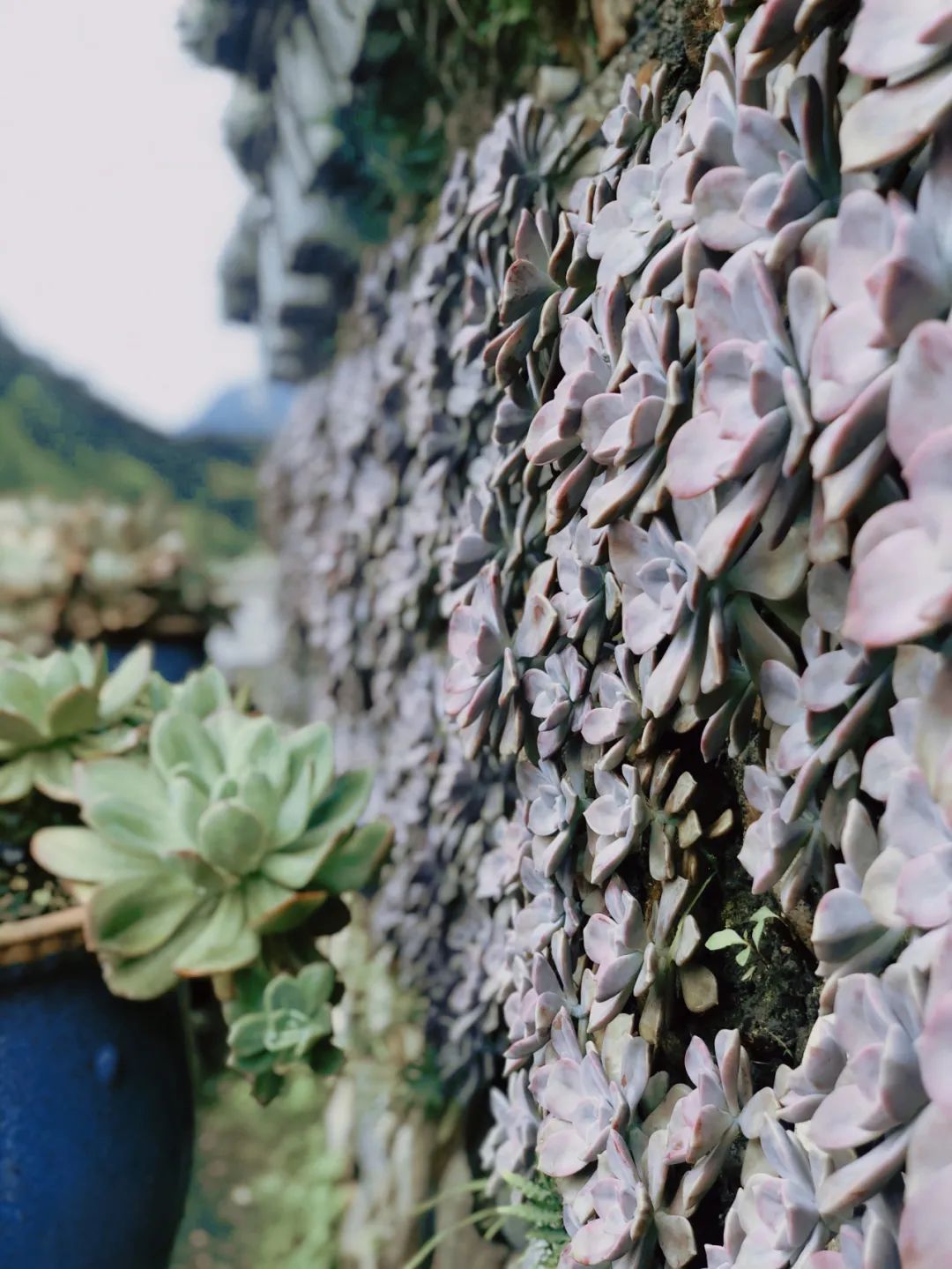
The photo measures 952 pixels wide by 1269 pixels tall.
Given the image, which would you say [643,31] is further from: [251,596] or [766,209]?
[251,596]

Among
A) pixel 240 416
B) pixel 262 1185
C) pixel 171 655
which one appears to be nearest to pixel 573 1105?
pixel 262 1185

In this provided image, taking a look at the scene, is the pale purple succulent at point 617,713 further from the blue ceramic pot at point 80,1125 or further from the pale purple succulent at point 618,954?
the blue ceramic pot at point 80,1125

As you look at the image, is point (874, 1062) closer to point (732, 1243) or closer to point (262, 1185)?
point (732, 1243)

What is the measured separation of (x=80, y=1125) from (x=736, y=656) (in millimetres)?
665

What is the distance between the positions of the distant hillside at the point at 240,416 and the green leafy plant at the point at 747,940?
3.50 m

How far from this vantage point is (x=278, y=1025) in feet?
2.55

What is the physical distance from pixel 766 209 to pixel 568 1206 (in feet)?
1.63

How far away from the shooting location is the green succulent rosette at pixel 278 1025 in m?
0.77

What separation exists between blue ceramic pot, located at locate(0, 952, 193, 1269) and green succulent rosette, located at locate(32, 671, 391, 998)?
69 mm

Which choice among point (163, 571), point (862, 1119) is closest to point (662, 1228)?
point (862, 1119)

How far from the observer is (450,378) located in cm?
105

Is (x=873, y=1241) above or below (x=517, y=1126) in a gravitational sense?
above

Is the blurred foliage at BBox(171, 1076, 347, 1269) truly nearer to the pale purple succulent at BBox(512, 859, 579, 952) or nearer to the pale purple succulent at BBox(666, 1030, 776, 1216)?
the pale purple succulent at BBox(512, 859, 579, 952)

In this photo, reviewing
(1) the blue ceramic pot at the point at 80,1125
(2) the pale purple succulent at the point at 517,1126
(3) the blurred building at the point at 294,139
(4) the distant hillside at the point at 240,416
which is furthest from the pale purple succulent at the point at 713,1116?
(4) the distant hillside at the point at 240,416
